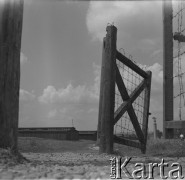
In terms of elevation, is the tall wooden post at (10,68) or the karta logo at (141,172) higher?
the tall wooden post at (10,68)

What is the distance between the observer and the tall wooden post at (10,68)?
262 inches

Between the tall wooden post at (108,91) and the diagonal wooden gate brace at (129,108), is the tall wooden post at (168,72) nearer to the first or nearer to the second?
the diagonal wooden gate brace at (129,108)

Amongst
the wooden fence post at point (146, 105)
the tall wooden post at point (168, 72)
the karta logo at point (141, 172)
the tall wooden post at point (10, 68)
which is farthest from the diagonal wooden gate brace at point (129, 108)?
the karta logo at point (141, 172)

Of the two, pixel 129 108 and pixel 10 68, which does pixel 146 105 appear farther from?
pixel 10 68

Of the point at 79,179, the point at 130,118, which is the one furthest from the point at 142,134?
the point at 79,179

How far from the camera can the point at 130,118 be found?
9.89m

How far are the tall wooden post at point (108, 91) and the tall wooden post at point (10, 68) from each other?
2.59 meters

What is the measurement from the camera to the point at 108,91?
29.5 feet

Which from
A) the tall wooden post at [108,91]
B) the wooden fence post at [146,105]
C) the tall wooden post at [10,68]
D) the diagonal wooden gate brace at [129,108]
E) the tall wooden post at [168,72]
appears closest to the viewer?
the tall wooden post at [10,68]

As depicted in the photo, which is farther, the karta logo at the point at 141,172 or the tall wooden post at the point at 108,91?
the tall wooden post at the point at 108,91

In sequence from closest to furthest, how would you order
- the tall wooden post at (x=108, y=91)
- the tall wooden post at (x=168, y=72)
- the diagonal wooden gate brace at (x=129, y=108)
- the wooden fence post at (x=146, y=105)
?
the tall wooden post at (x=108, y=91)
the tall wooden post at (x=168, y=72)
the diagonal wooden gate brace at (x=129, y=108)
the wooden fence post at (x=146, y=105)

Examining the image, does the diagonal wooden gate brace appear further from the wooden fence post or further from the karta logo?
the karta logo

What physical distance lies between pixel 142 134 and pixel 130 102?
3.06ft

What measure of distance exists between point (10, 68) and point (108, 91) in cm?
286
